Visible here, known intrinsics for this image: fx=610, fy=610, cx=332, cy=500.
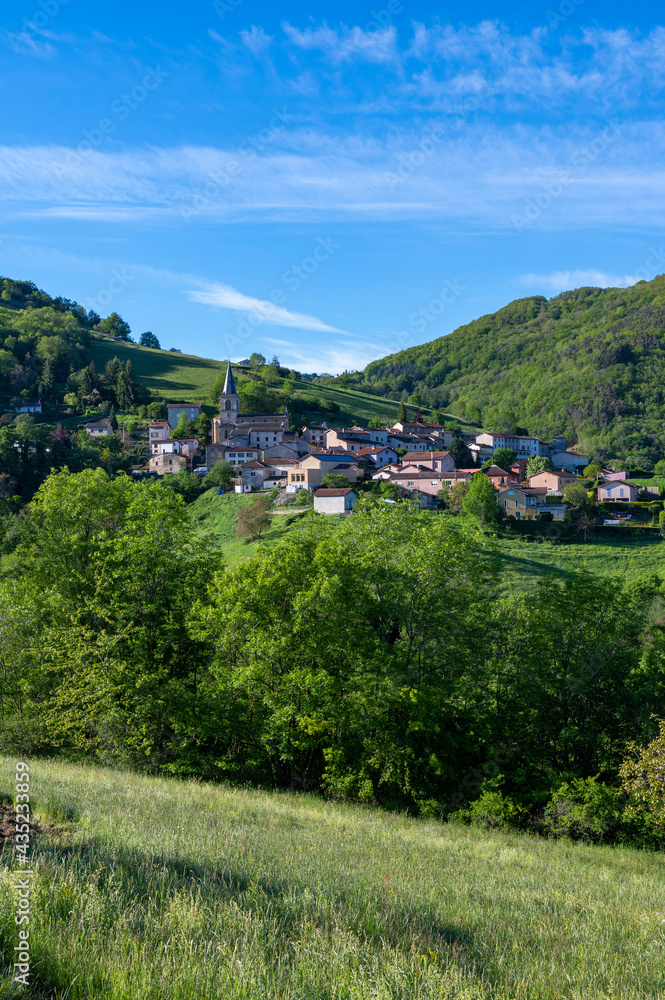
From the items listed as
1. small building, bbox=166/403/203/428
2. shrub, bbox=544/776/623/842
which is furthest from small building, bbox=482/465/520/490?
shrub, bbox=544/776/623/842

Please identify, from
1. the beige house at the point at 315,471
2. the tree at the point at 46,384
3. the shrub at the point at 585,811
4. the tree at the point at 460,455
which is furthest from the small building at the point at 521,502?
the tree at the point at 46,384

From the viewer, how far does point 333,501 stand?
77.6 meters

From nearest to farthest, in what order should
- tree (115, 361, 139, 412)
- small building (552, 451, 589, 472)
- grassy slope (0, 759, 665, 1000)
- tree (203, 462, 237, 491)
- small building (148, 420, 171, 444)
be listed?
grassy slope (0, 759, 665, 1000) → tree (203, 462, 237, 491) → small building (148, 420, 171, 444) → tree (115, 361, 139, 412) → small building (552, 451, 589, 472)

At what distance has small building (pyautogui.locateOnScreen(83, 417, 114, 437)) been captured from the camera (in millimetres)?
115688

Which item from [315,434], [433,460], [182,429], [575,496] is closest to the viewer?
[575,496]

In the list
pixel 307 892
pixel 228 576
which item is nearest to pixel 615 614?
pixel 228 576

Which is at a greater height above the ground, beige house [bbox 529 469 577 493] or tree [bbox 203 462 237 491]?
beige house [bbox 529 469 577 493]

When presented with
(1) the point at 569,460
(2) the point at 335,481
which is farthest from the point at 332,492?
(1) the point at 569,460

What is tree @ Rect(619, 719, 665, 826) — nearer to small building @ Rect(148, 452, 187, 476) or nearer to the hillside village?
the hillside village

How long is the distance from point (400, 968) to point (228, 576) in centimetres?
1572

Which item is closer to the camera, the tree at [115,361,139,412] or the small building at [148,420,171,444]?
the small building at [148,420,171,444]

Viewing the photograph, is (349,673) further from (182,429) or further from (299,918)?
(182,429)

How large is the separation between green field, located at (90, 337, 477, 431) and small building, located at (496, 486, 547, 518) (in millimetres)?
62477

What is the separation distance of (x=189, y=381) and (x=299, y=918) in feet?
531
